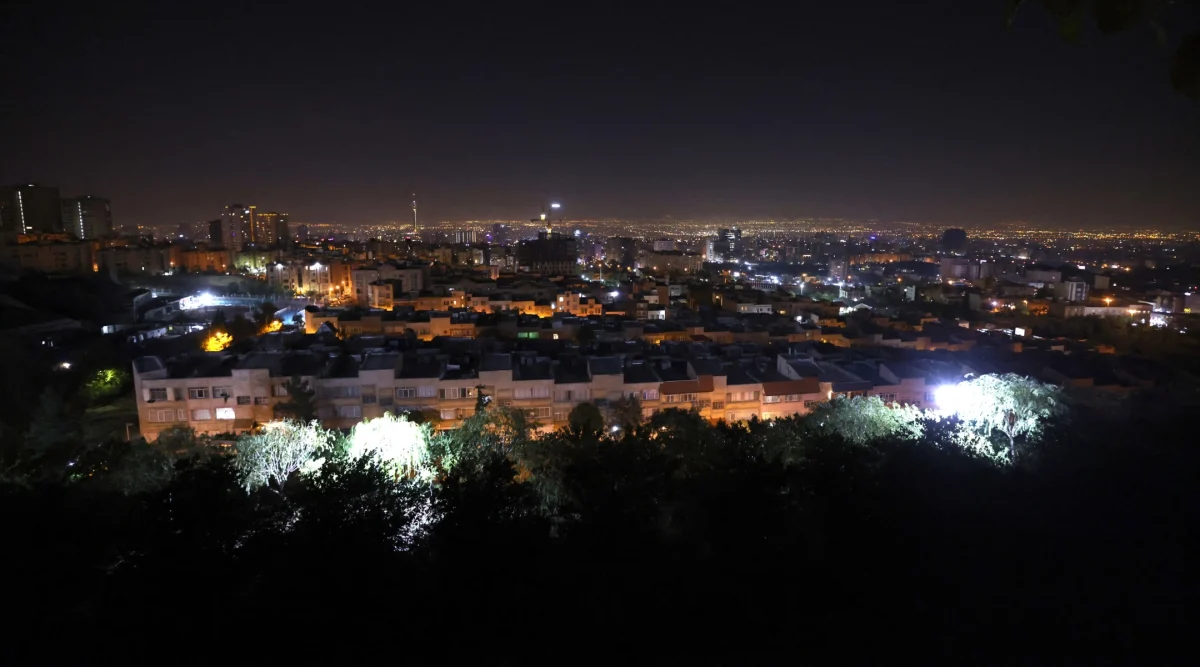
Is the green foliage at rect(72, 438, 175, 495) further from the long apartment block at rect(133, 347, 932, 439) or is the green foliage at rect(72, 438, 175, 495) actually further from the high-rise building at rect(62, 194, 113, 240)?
the high-rise building at rect(62, 194, 113, 240)

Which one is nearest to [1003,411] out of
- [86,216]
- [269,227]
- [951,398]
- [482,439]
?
[951,398]

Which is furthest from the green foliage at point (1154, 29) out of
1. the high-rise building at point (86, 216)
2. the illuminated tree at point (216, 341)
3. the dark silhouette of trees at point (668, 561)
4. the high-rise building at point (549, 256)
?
the high-rise building at point (86, 216)

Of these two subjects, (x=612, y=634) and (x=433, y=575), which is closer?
(x=612, y=634)

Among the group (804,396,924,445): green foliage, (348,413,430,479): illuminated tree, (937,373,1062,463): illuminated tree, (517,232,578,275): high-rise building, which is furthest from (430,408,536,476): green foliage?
(517,232,578,275): high-rise building

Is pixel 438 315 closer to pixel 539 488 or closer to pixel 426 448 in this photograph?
pixel 426 448

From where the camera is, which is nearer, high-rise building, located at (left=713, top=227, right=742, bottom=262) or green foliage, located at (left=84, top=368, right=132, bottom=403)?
green foliage, located at (left=84, top=368, right=132, bottom=403)

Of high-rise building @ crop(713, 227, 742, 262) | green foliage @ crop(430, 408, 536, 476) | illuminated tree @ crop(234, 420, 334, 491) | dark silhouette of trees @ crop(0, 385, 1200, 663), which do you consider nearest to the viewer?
dark silhouette of trees @ crop(0, 385, 1200, 663)

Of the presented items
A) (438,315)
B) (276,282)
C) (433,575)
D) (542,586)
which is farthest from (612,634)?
(276,282)
